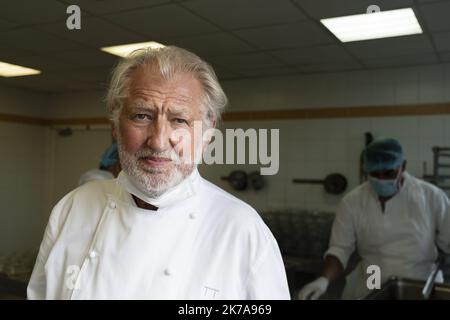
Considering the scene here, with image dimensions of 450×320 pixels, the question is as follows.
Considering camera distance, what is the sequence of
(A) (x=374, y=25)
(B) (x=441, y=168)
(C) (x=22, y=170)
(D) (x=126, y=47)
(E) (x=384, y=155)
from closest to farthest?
(E) (x=384, y=155) → (A) (x=374, y=25) → (D) (x=126, y=47) → (B) (x=441, y=168) → (C) (x=22, y=170)

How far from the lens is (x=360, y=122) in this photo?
110 inches

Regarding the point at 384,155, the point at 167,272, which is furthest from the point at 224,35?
the point at 167,272

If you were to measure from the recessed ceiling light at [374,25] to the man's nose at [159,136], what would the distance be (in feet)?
4.60

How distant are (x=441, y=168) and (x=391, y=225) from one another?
1.08 meters

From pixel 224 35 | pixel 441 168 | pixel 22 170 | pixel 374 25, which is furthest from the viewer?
pixel 22 170

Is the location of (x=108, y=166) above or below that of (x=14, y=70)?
below

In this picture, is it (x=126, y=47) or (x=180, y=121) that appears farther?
(x=126, y=47)

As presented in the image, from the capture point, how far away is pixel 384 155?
1576mm

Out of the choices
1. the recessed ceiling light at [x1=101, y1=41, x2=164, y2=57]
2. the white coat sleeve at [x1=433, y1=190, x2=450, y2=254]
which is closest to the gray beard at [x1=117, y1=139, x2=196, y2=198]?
the white coat sleeve at [x1=433, y1=190, x2=450, y2=254]

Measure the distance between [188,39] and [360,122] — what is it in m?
1.28

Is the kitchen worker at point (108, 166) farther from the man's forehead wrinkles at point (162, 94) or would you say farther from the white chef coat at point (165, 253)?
the man's forehead wrinkles at point (162, 94)

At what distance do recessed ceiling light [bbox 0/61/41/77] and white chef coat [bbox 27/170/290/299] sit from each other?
2350 mm

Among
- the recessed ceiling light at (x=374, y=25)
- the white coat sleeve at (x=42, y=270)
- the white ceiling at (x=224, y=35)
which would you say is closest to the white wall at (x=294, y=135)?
the white ceiling at (x=224, y=35)

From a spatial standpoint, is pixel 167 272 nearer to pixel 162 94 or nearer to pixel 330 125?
pixel 162 94
